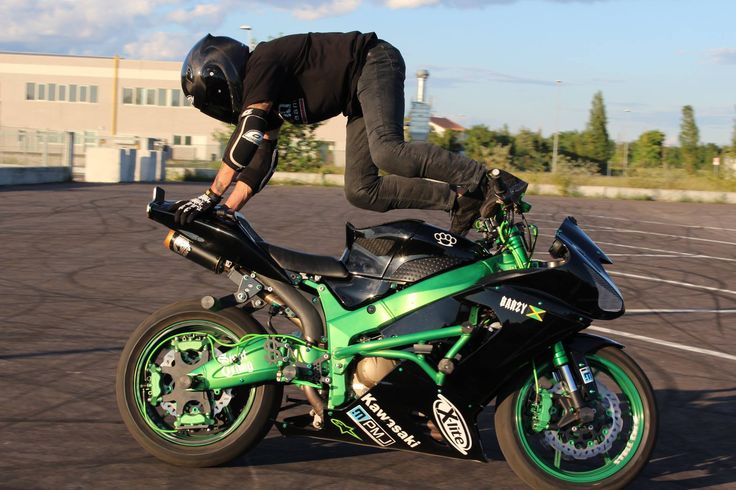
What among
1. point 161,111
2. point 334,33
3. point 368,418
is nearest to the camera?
point 368,418

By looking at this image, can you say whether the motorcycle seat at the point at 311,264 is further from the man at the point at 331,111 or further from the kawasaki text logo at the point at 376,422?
the kawasaki text logo at the point at 376,422

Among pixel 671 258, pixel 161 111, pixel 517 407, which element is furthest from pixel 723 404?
pixel 161 111

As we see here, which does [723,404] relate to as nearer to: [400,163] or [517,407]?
[517,407]

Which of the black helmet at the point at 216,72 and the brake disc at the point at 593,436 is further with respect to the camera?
the black helmet at the point at 216,72

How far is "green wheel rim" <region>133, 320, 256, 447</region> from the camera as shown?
4219 mm

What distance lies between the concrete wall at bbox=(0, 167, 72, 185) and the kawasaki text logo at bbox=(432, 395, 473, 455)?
22.0 meters

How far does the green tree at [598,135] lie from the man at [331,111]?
7286 cm

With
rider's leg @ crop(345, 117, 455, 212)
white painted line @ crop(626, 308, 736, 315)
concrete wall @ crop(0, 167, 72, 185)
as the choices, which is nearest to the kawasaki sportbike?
rider's leg @ crop(345, 117, 455, 212)

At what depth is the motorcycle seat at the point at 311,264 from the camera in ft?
13.9

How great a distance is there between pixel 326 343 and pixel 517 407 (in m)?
0.89

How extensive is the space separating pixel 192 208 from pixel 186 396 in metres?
0.85

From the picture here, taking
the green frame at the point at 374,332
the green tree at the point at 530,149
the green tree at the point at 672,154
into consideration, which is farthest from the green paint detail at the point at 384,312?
the green tree at the point at 672,154

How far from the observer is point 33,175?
25.7 meters

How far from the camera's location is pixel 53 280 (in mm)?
9086
